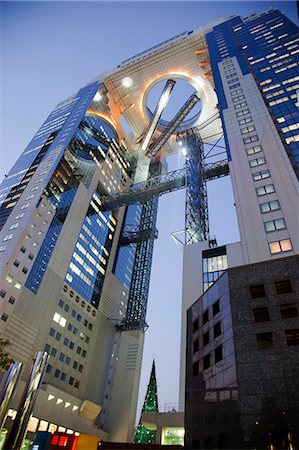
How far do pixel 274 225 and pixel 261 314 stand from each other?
571 inches

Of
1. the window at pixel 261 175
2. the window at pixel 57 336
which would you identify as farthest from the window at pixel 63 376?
the window at pixel 261 175

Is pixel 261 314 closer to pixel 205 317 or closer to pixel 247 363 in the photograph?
pixel 247 363

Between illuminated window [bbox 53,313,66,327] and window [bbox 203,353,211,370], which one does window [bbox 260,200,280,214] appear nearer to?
window [bbox 203,353,211,370]

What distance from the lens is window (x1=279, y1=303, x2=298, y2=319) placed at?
26.5 metres

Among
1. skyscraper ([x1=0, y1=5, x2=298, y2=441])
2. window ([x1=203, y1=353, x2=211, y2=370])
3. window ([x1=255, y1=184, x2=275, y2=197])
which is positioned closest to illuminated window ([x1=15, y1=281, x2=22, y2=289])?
skyscraper ([x1=0, y1=5, x2=298, y2=441])

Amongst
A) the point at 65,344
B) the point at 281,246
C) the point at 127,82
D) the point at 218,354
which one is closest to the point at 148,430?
the point at 65,344

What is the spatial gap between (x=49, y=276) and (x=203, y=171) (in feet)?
149

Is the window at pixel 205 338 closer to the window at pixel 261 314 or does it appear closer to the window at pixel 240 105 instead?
the window at pixel 261 314

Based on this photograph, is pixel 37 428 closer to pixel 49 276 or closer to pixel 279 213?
pixel 49 276

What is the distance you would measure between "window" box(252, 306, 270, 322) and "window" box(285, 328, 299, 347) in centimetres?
194

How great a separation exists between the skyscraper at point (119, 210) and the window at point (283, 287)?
7.89 metres

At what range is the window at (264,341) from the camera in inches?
1006

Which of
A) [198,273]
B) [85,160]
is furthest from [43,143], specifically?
[198,273]

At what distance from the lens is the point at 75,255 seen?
240 feet
